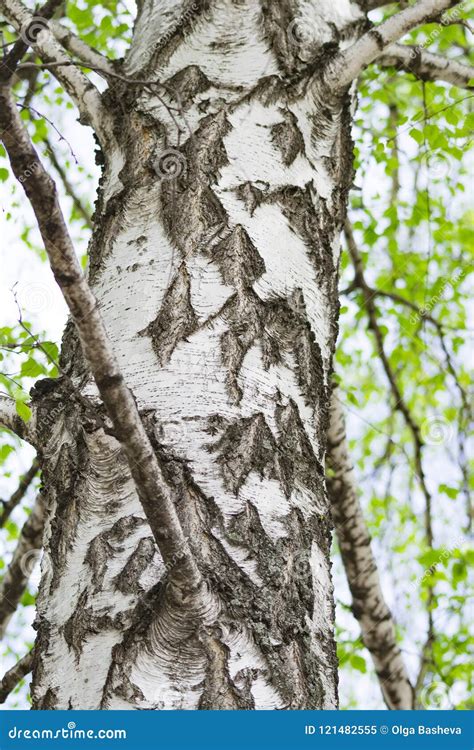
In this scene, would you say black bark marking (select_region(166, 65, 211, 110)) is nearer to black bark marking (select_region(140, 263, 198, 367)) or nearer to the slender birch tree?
the slender birch tree

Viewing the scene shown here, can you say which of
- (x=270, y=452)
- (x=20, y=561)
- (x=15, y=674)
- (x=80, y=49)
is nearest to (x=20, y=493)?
(x=20, y=561)

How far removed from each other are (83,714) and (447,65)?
2.25m

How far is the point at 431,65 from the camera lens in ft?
8.84

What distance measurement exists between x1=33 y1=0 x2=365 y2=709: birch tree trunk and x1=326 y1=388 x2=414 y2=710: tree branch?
132cm

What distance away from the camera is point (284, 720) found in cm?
131

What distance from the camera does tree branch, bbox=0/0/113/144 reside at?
2.03 metres

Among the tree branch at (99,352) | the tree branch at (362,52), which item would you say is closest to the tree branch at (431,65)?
the tree branch at (362,52)

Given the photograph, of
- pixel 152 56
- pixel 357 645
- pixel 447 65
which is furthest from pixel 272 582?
pixel 357 645

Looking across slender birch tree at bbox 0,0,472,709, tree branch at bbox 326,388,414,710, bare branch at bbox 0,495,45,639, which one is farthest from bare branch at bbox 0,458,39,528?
slender birch tree at bbox 0,0,472,709

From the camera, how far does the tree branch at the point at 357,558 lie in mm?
3166

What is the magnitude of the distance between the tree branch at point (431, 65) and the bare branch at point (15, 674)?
80.8 inches

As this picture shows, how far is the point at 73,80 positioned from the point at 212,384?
3.34ft

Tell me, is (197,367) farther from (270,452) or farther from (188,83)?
(188,83)

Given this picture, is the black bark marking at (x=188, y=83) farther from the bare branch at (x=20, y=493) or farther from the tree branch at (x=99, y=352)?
the bare branch at (x=20, y=493)
